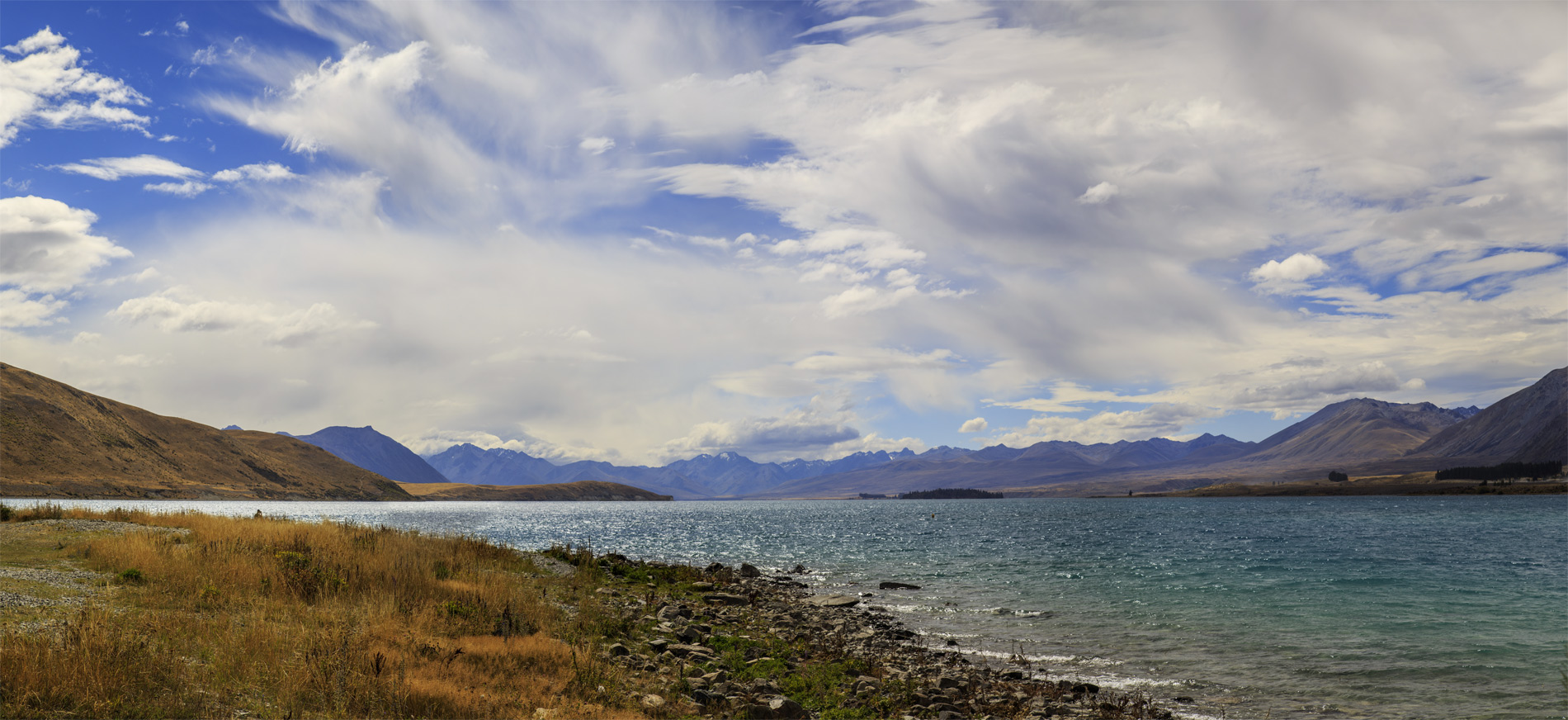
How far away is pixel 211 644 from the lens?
13406mm

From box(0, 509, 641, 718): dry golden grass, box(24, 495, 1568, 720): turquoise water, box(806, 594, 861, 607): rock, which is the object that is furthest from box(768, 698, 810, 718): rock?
box(806, 594, 861, 607): rock

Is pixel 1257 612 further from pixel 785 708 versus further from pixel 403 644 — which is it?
pixel 403 644

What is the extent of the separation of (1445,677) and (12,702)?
35285mm

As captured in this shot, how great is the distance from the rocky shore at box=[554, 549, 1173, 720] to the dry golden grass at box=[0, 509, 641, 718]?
1816 mm

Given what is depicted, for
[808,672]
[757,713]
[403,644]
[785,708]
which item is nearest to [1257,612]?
[808,672]

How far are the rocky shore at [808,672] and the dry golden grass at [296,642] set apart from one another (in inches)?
71.5

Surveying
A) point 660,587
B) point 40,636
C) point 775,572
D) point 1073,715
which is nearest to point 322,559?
point 40,636

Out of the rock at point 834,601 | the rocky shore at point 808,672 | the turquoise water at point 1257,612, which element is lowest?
the turquoise water at point 1257,612

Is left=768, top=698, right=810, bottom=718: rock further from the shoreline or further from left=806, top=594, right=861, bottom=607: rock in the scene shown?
left=806, top=594, right=861, bottom=607: rock

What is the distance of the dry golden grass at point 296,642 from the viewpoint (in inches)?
424

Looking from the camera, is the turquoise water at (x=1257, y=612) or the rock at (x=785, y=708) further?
the turquoise water at (x=1257, y=612)

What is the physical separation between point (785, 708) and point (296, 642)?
9.56 m

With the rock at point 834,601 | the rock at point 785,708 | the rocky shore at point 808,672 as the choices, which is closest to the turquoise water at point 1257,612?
the rock at point 834,601

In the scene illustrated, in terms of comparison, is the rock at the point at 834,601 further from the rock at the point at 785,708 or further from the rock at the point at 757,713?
the rock at the point at 757,713
